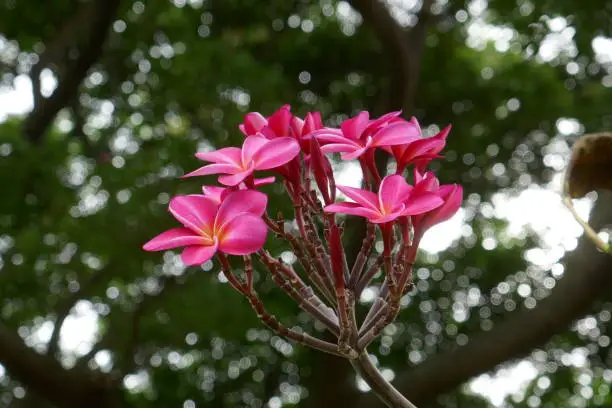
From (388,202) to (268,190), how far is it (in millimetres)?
3392

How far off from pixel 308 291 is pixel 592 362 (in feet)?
21.0

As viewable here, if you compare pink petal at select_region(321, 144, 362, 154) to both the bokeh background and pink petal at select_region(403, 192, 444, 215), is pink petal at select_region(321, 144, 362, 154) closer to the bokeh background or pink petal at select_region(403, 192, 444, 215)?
pink petal at select_region(403, 192, 444, 215)

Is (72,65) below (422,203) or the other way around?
below

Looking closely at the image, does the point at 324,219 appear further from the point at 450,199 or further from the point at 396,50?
the point at 396,50

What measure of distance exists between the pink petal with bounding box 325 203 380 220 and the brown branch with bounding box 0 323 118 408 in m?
3.68

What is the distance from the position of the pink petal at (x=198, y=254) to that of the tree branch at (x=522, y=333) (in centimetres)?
308

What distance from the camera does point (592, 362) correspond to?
21.4 feet

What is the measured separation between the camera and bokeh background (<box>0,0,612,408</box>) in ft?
14.0

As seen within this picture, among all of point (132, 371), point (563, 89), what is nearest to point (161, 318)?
point (132, 371)

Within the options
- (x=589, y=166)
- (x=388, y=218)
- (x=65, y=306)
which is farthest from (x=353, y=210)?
(x=65, y=306)

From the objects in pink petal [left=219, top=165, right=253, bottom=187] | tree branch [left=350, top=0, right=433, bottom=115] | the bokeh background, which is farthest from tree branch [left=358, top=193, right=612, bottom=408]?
pink petal [left=219, top=165, right=253, bottom=187]

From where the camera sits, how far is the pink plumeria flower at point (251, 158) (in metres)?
0.68

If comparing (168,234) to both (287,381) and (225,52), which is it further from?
(287,381)

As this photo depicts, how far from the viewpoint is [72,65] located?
5348mm
